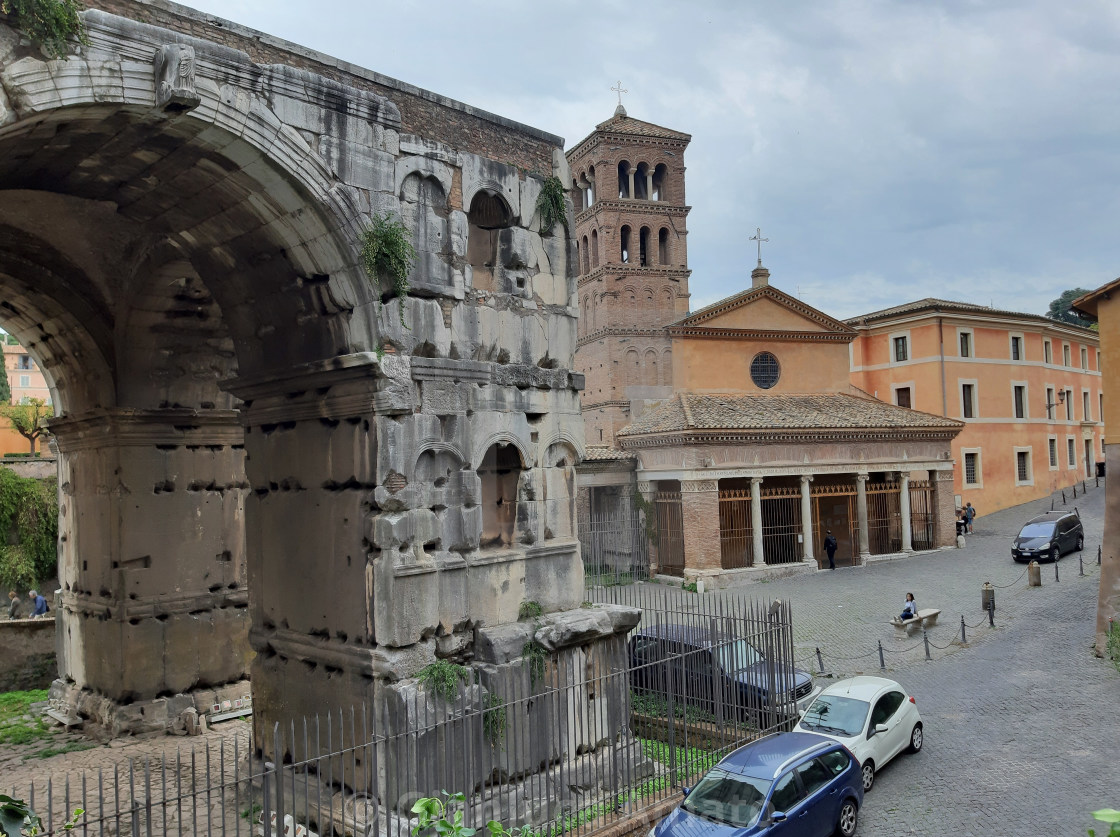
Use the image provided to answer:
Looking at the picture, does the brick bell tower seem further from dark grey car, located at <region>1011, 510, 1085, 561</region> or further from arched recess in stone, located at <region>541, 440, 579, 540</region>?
arched recess in stone, located at <region>541, 440, 579, 540</region>

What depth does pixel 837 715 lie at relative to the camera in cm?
1137

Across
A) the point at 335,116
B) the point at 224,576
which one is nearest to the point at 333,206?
the point at 335,116

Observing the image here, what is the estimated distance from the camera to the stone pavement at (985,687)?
9.97 meters

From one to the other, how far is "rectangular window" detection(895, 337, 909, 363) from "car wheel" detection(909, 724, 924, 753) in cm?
2877

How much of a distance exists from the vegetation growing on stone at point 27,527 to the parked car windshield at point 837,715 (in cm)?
2619

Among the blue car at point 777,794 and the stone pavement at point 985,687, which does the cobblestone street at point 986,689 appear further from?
the blue car at point 777,794

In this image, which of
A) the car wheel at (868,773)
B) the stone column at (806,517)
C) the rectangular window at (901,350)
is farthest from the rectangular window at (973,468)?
the car wheel at (868,773)

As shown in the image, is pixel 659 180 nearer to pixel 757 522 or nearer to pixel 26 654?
pixel 757 522

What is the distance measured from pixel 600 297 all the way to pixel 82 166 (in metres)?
27.9

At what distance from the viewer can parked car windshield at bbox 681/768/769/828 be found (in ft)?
27.0

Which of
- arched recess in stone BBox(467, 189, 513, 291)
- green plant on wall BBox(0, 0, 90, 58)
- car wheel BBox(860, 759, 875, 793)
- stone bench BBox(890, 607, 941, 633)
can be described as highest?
green plant on wall BBox(0, 0, 90, 58)

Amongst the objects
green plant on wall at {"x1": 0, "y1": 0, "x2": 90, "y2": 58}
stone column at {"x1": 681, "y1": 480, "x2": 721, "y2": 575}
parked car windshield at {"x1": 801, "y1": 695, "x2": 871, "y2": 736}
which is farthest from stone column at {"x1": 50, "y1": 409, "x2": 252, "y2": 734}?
stone column at {"x1": 681, "y1": 480, "x2": 721, "y2": 575}

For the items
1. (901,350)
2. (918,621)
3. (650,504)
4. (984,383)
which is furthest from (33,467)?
(984,383)

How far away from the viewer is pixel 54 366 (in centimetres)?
1256
